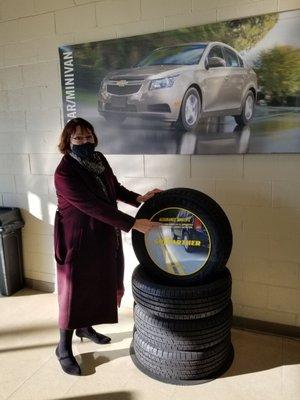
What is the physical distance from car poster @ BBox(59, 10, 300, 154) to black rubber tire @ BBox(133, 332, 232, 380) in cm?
128

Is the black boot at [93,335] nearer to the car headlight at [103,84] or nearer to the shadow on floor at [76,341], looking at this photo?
the shadow on floor at [76,341]

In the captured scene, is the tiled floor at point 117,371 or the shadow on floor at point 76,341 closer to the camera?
the tiled floor at point 117,371

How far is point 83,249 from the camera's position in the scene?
2.10 metres

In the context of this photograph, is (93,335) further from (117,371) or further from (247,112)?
(247,112)

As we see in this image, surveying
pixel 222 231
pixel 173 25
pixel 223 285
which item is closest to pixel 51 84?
pixel 173 25

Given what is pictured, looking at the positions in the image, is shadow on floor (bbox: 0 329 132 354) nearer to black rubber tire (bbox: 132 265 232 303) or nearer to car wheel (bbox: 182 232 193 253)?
black rubber tire (bbox: 132 265 232 303)

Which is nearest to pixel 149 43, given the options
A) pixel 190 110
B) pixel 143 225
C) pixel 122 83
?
pixel 122 83

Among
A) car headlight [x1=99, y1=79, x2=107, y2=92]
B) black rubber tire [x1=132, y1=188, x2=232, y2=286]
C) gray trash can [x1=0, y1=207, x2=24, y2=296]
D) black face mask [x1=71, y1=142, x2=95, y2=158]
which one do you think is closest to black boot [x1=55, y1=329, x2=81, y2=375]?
black rubber tire [x1=132, y1=188, x2=232, y2=286]

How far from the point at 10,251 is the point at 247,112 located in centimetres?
240

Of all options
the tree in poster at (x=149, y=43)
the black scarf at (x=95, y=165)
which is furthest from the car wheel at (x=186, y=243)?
the tree in poster at (x=149, y=43)

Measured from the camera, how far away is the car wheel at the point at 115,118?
2.67 m

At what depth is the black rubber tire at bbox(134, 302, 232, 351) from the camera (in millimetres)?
1987

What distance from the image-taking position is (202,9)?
7.58 ft

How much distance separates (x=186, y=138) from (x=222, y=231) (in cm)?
83
